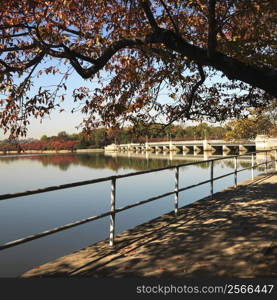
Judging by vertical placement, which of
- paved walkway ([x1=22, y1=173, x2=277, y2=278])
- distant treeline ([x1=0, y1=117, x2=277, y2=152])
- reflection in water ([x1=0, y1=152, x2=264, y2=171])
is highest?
distant treeline ([x1=0, y1=117, x2=277, y2=152])

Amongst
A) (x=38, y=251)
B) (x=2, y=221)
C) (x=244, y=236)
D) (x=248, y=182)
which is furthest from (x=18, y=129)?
(x=2, y=221)

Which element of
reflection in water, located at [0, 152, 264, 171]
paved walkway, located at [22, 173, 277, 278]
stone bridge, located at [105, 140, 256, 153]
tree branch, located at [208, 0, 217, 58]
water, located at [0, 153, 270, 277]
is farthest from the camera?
stone bridge, located at [105, 140, 256, 153]

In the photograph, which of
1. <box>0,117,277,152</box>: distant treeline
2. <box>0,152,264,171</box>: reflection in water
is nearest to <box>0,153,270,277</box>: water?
<box>0,117,277,152</box>: distant treeline

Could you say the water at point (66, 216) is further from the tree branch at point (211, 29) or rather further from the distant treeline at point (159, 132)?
the tree branch at point (211, 29)

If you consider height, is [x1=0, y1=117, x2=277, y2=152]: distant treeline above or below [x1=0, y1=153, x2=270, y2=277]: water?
above

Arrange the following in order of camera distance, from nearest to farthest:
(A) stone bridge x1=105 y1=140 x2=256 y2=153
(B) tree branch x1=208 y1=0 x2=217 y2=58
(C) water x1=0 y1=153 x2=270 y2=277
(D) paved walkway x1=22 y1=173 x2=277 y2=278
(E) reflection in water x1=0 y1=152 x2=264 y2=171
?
1. (D) paved walkway x1=22 y1=173 x2=277 y2=278
2. (B) tree branch x1=208 y1=0 x2=217 y2=58
3. (C) water x1=0 y1=153 x2=270 y2=277
4. (E) reflection in water x1=0 y1=152 x2=264 y2=171
5. (A) stone bridge x1=105 y1=140 x2=256 y2=153

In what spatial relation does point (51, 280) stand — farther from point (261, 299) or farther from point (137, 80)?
point (137, 80)

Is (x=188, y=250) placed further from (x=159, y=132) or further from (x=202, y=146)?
(x=202, y=146)

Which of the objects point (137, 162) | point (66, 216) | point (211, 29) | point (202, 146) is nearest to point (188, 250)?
point (211, 29)

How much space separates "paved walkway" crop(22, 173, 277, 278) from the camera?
→ 16.0ft

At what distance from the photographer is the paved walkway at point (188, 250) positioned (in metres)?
4.88

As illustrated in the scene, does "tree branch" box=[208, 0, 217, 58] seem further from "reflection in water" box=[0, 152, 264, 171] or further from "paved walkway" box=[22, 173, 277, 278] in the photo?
"reflection in water" box=[0, 152, 264, 171]

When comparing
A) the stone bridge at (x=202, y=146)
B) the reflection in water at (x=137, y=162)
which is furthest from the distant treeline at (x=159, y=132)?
the stone bridge at (x=202, y=146)

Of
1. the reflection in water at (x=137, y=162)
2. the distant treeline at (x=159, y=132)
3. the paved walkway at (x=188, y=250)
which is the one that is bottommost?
the reflection in water at (x=137, y=162)
